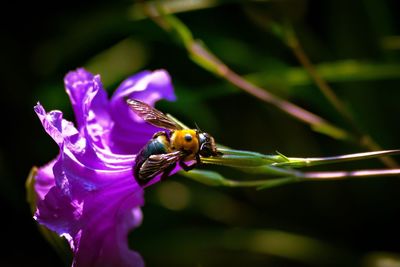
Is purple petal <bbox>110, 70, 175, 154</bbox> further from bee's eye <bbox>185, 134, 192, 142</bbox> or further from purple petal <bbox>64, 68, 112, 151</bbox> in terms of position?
bee's eye <bbox>185, 134, 192, 142</bbox>

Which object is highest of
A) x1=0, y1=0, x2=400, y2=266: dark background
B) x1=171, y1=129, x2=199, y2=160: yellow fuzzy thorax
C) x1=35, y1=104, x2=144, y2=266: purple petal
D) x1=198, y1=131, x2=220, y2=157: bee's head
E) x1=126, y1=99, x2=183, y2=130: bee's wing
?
x1=0, y1=0, x2=400, y2=266: dark background

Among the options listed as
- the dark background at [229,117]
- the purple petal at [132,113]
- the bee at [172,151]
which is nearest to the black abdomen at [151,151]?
the bee at [172,151]

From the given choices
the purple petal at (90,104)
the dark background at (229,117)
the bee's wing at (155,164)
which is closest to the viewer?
the bee's wing at (155,164)

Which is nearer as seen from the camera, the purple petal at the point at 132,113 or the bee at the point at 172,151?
the bee at the point at 172,151

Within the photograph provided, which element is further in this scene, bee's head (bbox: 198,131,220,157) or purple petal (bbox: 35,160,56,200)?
purple petal (bbox: 35,160,56,200)

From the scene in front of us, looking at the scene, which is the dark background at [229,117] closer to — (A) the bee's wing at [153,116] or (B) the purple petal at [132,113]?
(B) the purple petal at [132,113]

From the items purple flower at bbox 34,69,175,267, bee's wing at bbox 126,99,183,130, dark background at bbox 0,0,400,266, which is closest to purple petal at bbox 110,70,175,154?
purple flower at bbox 34,69,175,267

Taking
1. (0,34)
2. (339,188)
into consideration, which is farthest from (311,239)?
(0,34)
